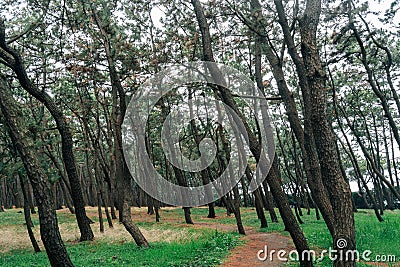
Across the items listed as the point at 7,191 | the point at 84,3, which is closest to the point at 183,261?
the point at 84,3

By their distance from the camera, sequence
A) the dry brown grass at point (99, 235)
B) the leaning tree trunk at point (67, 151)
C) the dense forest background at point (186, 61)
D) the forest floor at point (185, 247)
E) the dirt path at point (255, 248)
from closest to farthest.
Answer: the dense forest background at point (186, 61) < the dirt path at point (255, 248) < the forest floor at point (185, 247) < the leaning tree trunk at point (67, 151) < the dry brown grass at point (99, 235)

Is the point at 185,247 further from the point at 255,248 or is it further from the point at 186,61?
the point at 186,61

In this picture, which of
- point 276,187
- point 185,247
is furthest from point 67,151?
point 276,187

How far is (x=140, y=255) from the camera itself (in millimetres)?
10625

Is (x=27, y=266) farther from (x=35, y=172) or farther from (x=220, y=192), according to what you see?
(x=220, y=192)

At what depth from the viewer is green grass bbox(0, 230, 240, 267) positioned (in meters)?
9.40

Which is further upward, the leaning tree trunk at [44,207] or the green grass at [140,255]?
the leaning tree trunk at [44,207]

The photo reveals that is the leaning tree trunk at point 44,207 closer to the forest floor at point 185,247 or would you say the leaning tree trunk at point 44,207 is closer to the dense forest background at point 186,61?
the dense forest background at point 186,61

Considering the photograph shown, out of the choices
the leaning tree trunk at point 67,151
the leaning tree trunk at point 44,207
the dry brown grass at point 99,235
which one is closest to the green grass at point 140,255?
the leaning tree trunk at point 67,151

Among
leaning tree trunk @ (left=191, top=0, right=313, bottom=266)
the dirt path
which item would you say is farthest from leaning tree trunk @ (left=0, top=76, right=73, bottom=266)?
leaning tree trunk @ (left=191, top=0, right=313, bottom=266)

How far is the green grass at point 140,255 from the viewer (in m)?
9.40

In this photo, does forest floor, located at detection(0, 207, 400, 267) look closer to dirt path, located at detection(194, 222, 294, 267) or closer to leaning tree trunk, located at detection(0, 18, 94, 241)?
dirt path, located at detection(194, 222, 294, 267)

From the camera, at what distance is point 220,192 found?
2827cm

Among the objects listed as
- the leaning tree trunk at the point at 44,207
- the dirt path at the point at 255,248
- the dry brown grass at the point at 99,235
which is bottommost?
the dirt path at the point at 255,248
